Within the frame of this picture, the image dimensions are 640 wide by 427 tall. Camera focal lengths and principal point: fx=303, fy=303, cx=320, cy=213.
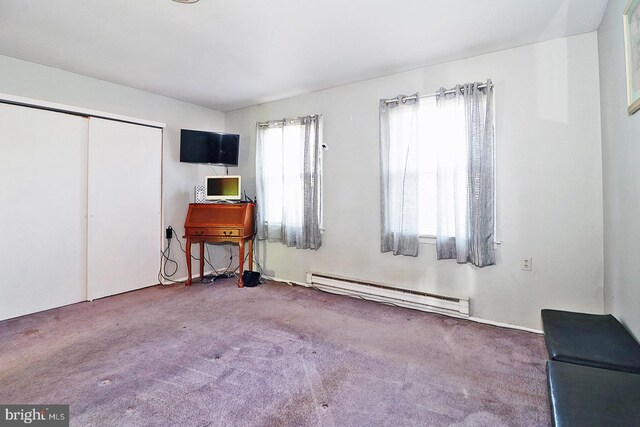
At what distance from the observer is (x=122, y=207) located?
3.49 m

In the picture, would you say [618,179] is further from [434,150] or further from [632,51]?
[434,150]

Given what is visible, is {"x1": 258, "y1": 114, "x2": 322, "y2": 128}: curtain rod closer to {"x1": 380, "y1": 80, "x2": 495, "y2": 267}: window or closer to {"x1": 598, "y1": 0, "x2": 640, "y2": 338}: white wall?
{"x1": 380, "y1": 80, "x2": 495, "y2": 267}: window

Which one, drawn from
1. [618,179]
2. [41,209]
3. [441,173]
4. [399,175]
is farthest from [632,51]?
[41,209]

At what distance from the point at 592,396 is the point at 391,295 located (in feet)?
6.46

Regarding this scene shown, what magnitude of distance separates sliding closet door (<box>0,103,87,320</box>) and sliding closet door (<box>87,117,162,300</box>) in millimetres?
112

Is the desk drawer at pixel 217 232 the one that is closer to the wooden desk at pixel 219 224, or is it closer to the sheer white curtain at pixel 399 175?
the wooden desk at pixel 219 224

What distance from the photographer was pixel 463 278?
8.99ft

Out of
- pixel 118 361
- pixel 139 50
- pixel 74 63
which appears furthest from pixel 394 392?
pixel 74 63

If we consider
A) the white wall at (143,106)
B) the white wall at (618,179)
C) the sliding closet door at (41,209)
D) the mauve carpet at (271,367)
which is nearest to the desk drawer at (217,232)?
the white wall at (143,106)

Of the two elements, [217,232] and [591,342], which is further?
[217,232]

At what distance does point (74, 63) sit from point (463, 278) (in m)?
4.15

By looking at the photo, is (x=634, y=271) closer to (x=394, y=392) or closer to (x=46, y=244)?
(x=394, y=392)

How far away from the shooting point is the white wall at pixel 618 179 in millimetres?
1550

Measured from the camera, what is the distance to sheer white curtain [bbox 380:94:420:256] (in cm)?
291
